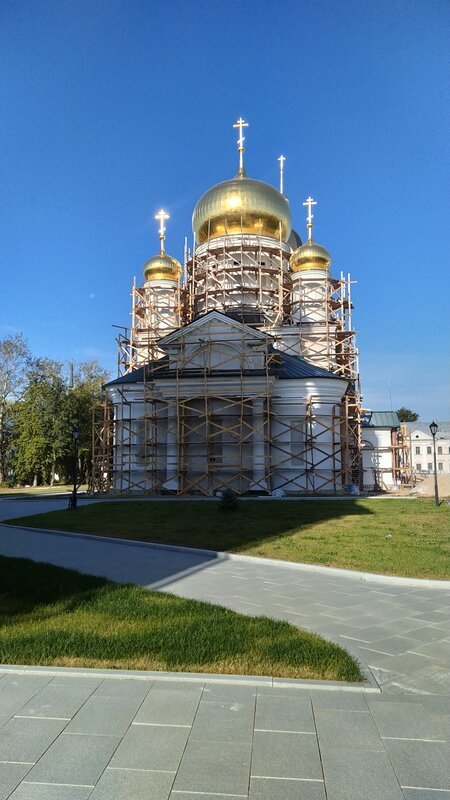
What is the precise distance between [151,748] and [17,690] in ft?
5.20

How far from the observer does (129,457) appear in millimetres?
31281

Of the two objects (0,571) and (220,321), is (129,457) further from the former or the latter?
(0,571)

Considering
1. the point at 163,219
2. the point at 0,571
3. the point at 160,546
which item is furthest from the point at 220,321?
the point at 0,571

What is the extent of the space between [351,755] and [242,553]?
8015 mm

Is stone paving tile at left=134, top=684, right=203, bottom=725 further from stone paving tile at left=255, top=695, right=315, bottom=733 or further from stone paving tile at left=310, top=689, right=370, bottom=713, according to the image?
stone paving tile at left=310, top=689, right=370, bottom=713

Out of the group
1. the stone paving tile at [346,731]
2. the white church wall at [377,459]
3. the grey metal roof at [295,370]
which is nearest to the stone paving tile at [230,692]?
the stone paving tile at [346,731]

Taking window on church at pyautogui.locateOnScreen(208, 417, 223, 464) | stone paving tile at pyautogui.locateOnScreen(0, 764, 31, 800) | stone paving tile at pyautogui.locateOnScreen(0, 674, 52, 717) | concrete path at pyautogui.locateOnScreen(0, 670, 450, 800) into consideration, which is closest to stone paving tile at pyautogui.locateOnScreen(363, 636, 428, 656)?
concrete path at pyautogui.locateOnScreen(0, 670, 450, 800)

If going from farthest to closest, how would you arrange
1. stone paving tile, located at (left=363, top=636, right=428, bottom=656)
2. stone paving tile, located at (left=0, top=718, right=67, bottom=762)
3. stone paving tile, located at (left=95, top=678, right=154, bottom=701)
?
stone paving tile, located at (left=363, top=636, right=428, bottom=656) < stone paving tile, located at (left=95, top=678, right=154, bottom=701) < stone paving tile, located at (left=0, top=718, right=67, bottom=762)

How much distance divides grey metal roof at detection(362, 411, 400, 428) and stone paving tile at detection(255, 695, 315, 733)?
37.3 meters

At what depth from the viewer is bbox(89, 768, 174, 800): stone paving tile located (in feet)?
10.2

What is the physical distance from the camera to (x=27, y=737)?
3.81 metres

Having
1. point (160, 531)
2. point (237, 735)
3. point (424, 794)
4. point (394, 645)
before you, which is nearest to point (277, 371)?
point (160, 531)

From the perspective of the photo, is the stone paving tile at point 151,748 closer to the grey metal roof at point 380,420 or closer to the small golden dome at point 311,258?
the small golden dome at point 311,258

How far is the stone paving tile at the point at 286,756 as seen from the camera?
131 inches
